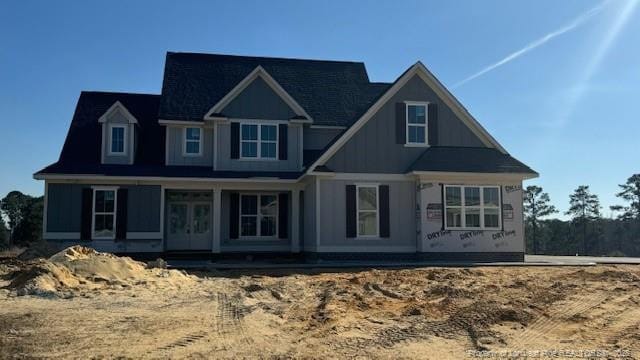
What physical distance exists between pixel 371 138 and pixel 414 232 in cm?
366

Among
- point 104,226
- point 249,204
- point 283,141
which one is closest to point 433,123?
point 283,141

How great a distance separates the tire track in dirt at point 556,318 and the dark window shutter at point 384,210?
28.7ft

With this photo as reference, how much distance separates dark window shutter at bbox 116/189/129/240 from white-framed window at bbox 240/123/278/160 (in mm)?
4682

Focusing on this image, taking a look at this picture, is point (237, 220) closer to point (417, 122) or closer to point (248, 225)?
point (248, 225)

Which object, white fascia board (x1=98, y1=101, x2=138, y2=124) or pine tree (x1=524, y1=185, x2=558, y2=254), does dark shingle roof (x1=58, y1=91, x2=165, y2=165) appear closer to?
white fascia board (x1=98, y1=101, x2=138, y2=124)

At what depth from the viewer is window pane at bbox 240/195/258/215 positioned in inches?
882

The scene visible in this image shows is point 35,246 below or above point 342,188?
below

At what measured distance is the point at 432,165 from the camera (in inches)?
784

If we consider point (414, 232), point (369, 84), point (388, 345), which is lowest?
point (388, 345)

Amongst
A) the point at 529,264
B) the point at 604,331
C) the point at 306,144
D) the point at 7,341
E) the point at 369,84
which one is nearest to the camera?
the point at 7,341

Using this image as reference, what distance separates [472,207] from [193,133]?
439 inches

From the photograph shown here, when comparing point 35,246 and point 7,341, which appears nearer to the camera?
point 7,341

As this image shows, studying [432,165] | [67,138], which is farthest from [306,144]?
[67,138]

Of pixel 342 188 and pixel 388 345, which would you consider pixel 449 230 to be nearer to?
pixel 342 188
